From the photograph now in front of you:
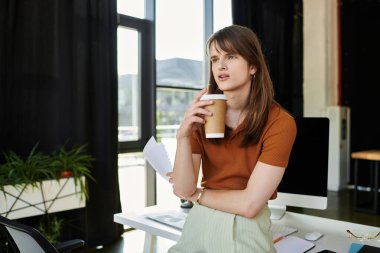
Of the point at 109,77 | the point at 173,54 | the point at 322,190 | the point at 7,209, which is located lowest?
the point at 7,209

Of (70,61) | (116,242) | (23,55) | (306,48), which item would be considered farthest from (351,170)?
(23,55)

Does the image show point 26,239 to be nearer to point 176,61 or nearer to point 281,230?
point 281,230

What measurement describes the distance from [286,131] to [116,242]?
321 centimetres

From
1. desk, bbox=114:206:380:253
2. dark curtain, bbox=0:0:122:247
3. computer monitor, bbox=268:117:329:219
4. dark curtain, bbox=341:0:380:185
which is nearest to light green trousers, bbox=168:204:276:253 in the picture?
desk, bbox=114:206:380:253

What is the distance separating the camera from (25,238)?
1.00 metres

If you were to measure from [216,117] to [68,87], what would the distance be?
9.22ft

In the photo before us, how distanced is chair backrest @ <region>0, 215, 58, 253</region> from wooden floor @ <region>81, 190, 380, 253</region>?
2438 mm

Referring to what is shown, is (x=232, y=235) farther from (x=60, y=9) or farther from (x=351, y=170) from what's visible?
(x=351, y=170)

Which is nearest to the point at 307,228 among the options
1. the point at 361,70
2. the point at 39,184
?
the point at 39,184

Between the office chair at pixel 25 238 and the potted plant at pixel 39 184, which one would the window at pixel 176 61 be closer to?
the potted plant at pixel 39 184

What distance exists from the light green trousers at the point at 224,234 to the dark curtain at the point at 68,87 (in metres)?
2.59

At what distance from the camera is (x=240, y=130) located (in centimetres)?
104

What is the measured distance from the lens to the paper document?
1.66 m

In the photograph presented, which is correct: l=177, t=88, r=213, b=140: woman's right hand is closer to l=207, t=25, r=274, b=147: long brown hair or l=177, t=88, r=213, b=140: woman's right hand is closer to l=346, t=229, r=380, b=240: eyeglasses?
l=207, t=25, r=274, b=147: long brown hair
